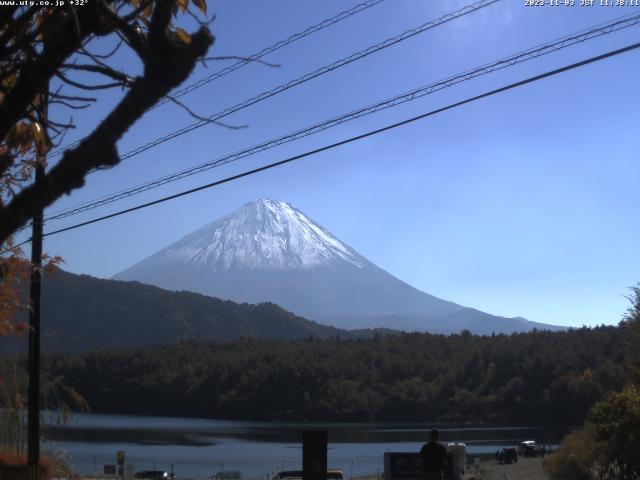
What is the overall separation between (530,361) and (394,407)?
24.4m

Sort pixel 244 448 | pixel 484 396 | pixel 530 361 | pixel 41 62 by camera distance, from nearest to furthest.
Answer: pixel 41 62 → pixel 244 448 → pixel 530 361 → pixel 484 396

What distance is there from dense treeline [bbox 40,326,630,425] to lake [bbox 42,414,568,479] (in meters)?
3.76

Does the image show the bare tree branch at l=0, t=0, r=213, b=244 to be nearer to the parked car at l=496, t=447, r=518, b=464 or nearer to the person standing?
the person standing

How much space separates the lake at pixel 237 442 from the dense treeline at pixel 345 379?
3.76 meters

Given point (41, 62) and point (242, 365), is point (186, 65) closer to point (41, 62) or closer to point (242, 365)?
point (41, 62)

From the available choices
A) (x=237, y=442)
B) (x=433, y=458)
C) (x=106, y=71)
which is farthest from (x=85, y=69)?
(x=237, y=442)

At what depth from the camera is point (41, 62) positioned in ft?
15.8

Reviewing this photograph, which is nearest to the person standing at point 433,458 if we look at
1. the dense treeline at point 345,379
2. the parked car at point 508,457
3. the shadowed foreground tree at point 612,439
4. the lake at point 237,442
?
the shadowed foreground tree at point 612,439

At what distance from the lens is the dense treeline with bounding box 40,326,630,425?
99562 millimetres

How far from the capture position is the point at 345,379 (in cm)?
12244

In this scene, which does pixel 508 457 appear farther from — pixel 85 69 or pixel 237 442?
pixel 85 69

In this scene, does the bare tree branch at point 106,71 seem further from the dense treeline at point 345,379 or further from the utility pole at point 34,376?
the dense treeline at point 345,379

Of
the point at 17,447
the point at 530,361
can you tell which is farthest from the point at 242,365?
the point at 17,447

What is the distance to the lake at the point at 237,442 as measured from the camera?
2247 inches
